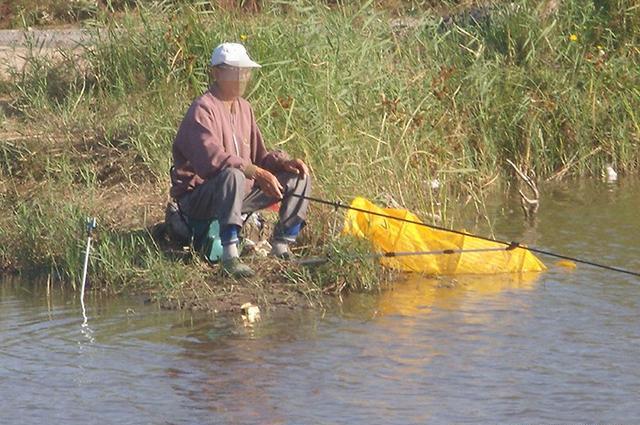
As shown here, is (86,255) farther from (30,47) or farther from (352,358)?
(30,47)

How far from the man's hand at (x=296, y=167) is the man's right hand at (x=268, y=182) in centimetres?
23

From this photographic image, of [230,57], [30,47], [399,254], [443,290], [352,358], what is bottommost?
[352,358]

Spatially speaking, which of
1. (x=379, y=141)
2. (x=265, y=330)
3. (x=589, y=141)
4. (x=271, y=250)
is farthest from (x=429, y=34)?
(x=265, y=330)

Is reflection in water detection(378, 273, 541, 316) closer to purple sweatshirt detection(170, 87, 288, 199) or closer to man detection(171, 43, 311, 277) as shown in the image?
man detection(171, 43, 311, 277)

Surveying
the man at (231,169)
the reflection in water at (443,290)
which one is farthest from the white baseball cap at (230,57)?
the reflection in water at (443,290)

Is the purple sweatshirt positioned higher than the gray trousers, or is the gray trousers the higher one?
the purple sweatshirt

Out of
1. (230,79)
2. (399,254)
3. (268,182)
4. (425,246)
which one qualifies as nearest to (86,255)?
(268,182)

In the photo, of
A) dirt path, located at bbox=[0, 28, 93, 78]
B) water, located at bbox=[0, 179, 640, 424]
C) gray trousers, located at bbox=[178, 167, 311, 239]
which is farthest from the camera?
dirt path, located at bbox=[0, 28, 93, 78]

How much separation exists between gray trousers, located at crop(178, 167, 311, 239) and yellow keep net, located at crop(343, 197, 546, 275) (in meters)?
0.34

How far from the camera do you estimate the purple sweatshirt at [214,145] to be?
7500mm

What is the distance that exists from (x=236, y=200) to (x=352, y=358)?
1.33 meters

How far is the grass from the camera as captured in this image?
8.26 metres

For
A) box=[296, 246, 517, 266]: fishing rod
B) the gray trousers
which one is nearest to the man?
the gray trousers

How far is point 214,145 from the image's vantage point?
7504 mm
